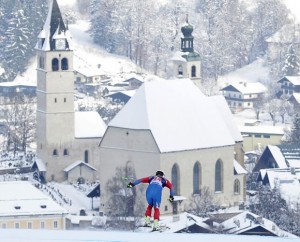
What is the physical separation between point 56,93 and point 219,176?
27.4ft

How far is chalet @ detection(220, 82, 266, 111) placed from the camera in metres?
84.7

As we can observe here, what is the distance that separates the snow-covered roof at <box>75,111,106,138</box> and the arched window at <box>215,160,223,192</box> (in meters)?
6.67

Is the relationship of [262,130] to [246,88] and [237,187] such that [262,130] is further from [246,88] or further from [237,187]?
[237,187]

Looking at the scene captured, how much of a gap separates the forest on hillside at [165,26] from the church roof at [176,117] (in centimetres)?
3943

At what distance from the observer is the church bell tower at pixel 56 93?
56.7 m

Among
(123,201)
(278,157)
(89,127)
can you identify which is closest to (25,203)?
(123,201)

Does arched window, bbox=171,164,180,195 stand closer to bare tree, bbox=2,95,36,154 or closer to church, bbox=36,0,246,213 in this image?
church, bbox=36,0,246,213

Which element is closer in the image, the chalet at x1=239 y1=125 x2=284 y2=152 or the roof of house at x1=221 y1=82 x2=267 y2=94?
the chalet at x1=239 y1=125 x2=284 y2=152

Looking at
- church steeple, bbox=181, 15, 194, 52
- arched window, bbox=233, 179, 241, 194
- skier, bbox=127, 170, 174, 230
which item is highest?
church steeple, bbox=181, 15, 194, 52

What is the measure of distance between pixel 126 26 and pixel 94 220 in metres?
55.9

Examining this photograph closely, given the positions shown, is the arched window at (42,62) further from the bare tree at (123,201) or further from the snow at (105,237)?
the snow at (105,237)

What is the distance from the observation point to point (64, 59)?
57.0m

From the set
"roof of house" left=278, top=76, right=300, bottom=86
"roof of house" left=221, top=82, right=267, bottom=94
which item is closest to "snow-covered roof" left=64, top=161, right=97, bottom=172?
"roof of house" left=221, top=82, right=267, bottom=94

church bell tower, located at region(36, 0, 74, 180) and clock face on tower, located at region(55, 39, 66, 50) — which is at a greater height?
clock face on tower, located at region(55, 39, 66, 50)
